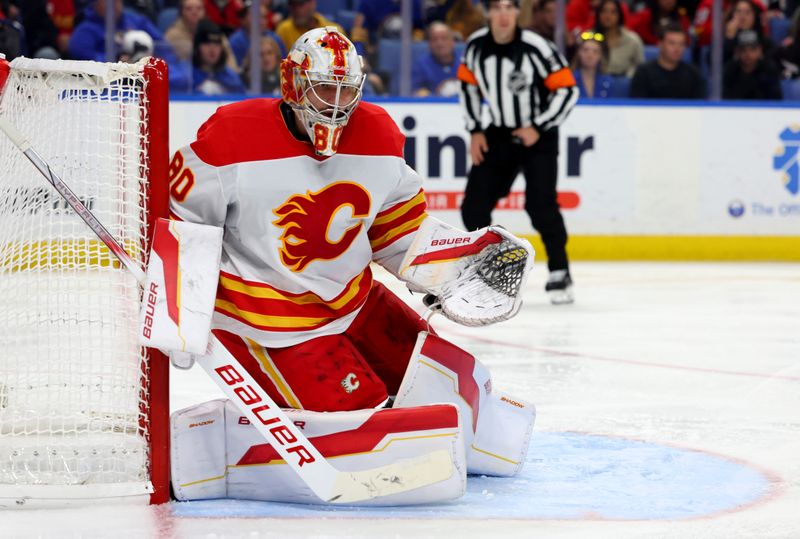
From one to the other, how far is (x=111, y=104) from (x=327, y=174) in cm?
40

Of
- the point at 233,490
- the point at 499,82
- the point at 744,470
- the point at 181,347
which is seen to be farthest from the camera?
the point at 499,82

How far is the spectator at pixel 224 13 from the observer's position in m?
6.92

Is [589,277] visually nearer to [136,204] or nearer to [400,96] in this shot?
[400,96]

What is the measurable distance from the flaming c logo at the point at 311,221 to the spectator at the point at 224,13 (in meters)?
4.71

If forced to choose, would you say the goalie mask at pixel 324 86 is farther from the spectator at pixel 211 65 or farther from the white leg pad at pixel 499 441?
the spectator at pixel 211 65

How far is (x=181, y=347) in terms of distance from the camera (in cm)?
218

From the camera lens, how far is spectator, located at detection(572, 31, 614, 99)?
23.5ft

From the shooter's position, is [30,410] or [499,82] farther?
[499,82]

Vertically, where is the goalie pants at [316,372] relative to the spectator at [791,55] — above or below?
below

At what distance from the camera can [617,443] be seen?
2.80 metres

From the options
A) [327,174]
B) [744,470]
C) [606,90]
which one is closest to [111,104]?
[327,174]

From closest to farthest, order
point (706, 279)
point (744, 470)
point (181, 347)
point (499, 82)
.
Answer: point (181, 347)
point (744, 470)
point (499, 82)
point (706, 279)

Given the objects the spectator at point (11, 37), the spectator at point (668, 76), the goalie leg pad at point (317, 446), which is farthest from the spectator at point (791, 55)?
the goalie leg pad at point (317, 446)

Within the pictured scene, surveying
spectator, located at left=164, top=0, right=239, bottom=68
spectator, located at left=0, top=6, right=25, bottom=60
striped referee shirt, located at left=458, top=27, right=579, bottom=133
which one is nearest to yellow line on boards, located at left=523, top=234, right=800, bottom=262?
striped referee shirt, located at left=458, top=27, right=579, bottom=133
